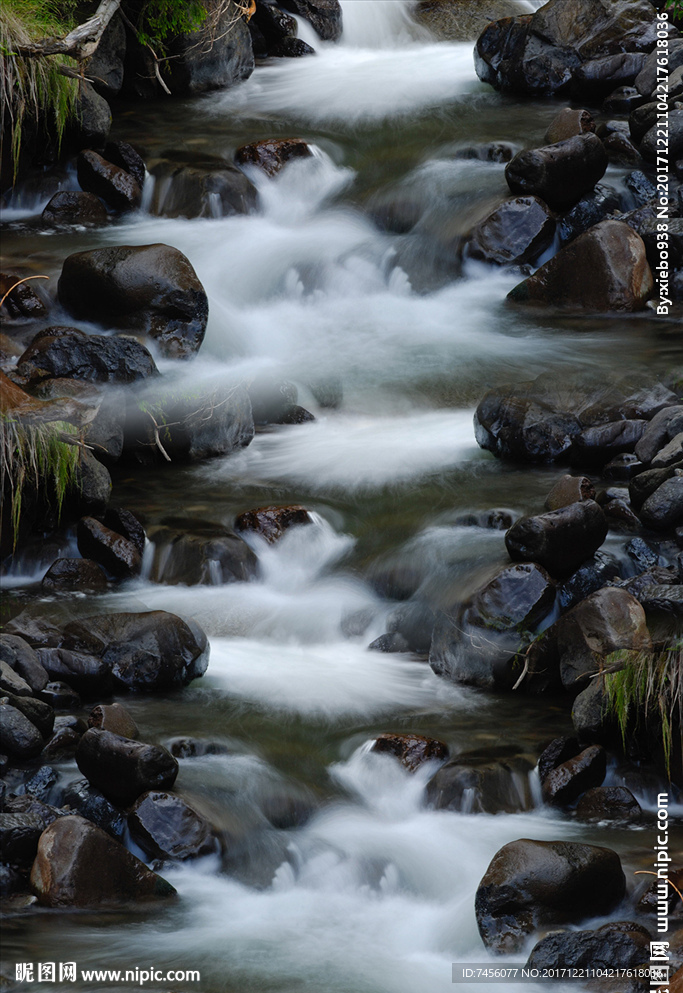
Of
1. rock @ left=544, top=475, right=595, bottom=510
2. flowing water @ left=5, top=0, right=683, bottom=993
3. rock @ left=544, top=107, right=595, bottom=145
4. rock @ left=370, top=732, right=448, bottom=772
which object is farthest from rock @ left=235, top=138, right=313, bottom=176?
rock @ left=370, top=732, right=448, bottom=772

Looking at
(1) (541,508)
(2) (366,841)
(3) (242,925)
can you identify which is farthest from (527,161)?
(3) (242,925)

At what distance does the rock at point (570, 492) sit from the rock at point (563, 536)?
0.13m

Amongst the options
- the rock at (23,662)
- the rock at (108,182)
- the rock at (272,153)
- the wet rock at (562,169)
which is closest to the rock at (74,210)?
the rock at (108,182)

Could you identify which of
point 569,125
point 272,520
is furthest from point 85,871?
point 569,125

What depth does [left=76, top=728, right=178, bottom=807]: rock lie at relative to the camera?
15.7 ft

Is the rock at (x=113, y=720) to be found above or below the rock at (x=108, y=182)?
below

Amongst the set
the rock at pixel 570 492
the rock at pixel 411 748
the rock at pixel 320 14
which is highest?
the rock at pixel 320 14

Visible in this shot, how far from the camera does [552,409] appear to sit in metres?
7.64

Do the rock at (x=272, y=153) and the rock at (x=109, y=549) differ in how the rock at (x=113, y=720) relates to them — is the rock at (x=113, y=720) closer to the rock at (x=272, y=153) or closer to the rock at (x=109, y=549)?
the rock at (x=109, y=549)

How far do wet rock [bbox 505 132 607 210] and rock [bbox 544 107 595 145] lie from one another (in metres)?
0.46

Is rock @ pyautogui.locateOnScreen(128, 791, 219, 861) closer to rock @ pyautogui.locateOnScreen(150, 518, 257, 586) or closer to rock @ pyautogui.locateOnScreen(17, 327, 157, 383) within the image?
rock @ pyautogui.locateOnScreen(150, 518, 257, 586)

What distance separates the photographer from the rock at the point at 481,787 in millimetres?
5145

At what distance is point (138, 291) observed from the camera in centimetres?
821

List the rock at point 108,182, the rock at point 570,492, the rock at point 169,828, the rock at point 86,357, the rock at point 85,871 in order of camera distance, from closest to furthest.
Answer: the rock at point 85,871 → the rock at point 169,828 → the rock at point 570,492 → the rock at point 86,357 → the rock at point 108,182
